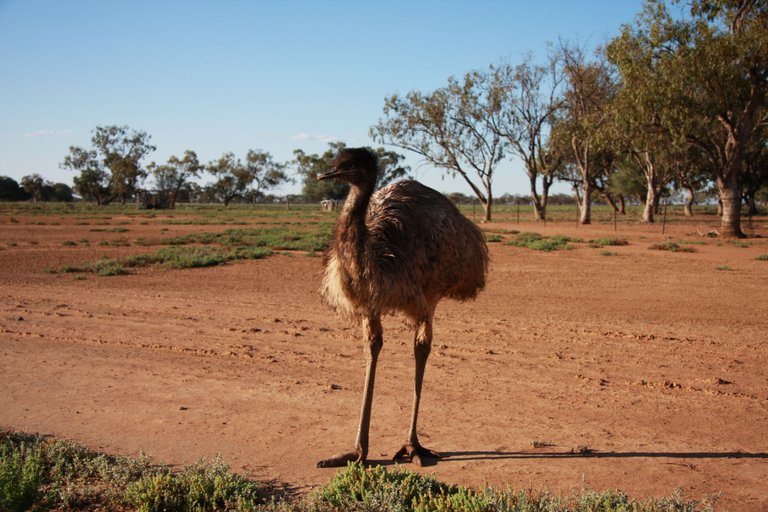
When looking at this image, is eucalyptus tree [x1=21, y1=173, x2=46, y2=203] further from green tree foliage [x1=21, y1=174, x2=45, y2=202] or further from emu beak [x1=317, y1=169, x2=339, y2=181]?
emu beak [x1=317, y1=169, x2=339, y2=181]

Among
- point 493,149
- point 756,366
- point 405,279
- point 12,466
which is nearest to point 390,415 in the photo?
point 405,279

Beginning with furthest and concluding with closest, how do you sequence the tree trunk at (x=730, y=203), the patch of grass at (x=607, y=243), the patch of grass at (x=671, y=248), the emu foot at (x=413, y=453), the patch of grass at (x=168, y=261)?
the tree trunk at (x=730, y=203) → the patch of grass at (x=607, y=243) → the patch of grass at (x=671, y=248) → the patch of grass at (x=168, y=261) → the emu foot at (x=413, y=453)

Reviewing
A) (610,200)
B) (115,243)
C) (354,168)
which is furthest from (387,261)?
(610,200)

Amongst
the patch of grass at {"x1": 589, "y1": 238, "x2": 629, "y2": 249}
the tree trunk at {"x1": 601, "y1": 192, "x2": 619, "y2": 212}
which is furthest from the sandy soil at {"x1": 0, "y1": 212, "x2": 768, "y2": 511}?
the tree trunk at {"x1": 601, "y1": 192, "x2": 619, "y2": 212}

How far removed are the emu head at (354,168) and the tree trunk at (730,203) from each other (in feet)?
80.4

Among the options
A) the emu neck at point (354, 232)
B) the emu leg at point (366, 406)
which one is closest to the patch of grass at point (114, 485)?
the emu leg at point (366, 406)

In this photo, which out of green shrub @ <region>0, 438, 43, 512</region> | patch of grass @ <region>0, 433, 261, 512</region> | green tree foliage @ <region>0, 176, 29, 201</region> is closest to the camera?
green shrub @ <region>0, 438, 43, 512</region>

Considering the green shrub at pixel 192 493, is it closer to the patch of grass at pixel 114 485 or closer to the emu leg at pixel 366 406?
the patch of grass at pixel 114 485

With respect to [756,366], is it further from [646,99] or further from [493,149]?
[493,149]

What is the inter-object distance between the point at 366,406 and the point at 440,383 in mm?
2026

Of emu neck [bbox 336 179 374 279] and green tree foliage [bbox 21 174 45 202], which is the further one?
green tree foliage [bbox 21 174 45 202]

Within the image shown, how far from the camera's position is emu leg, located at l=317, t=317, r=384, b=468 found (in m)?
4.74

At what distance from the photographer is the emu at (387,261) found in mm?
4562

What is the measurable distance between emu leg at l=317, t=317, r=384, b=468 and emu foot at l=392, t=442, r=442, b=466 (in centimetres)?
27
